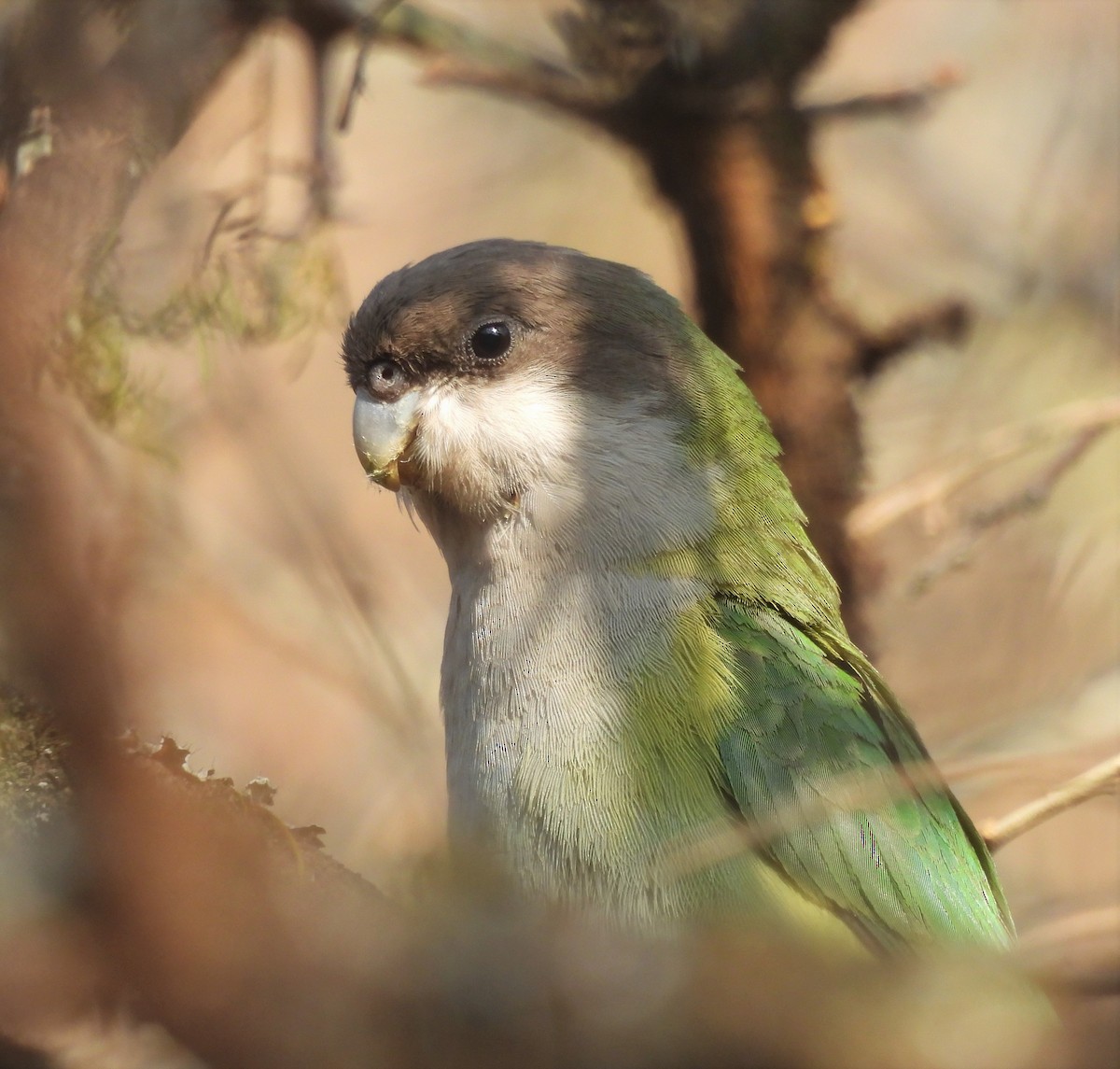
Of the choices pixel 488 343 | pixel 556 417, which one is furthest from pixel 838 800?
pixel 488 343

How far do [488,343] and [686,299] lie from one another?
2.11 m

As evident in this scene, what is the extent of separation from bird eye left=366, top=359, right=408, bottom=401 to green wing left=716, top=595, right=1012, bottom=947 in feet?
3.61

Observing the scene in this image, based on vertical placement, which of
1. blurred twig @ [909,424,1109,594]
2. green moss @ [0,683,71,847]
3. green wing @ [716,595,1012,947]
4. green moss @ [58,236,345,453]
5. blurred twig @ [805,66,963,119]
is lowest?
green wing @ [716,595,1012,947]

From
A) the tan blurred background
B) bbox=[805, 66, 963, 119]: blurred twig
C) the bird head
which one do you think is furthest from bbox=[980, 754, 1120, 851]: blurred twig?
bbox=[805, 66, 963, 119]: blurred twig

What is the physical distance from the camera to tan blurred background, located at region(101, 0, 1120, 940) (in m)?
4.74

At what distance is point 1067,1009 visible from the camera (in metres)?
1.16

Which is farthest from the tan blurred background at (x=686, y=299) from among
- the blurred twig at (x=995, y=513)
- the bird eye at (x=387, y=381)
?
the bird eye at (x=387, y=381)

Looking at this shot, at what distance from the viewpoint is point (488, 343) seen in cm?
366

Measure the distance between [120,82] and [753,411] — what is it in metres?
2.34

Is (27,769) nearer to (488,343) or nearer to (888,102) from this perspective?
(488,343)

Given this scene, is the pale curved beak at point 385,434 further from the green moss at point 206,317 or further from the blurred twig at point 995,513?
the blurred twig at point 995,513

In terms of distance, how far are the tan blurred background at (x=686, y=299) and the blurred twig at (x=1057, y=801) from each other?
0.08 meters

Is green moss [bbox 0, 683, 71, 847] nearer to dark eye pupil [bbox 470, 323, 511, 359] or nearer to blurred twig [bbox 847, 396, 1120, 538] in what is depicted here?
A: dark eye pupil [bbox 470, 323, 511, 359]

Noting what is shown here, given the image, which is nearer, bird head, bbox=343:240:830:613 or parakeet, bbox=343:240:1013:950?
parakeet, bbox=343:240:1013:950
